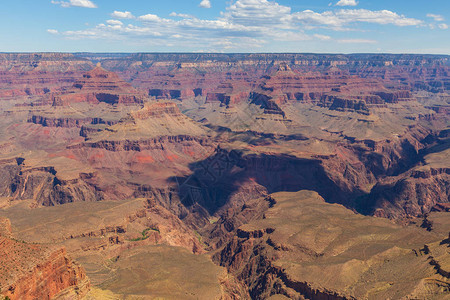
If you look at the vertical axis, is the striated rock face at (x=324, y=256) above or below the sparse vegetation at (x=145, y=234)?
above

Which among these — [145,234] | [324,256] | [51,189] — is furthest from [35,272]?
[51,189]

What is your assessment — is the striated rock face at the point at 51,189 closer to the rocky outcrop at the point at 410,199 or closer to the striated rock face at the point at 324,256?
the striated rock face at the point at 324,256

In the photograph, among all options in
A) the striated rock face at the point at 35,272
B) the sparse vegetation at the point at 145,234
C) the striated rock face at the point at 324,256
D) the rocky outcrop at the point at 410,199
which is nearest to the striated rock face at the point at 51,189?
the sparse vegetation at the point at 145,234

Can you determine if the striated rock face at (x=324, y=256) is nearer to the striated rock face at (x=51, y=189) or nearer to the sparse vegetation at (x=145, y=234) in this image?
the sparse vegetation at (x=145, y=234)

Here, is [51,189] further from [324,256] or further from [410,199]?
[410,199]

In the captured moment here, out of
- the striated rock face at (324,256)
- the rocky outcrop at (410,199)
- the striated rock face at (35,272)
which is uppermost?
the striated rock face at (35,272)

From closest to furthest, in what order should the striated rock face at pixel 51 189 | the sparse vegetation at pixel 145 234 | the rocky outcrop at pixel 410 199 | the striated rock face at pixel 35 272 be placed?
the striated rock face at pixel 35 272, the sparse vegetation at pixel 145 234, the striated rock face at pixel 51 189, the rocky outcrop at pixel 410 199

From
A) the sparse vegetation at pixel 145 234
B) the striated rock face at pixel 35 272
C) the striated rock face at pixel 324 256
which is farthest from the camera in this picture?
the sparse vegetation at pixel 145 234

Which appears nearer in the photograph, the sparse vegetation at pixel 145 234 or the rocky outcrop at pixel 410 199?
the sparse vegetation at pixel 145 234

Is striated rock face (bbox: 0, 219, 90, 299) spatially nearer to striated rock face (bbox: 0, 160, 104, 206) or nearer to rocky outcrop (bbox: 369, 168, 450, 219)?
striated rock face (bbox: 0, 160, 104, 206)

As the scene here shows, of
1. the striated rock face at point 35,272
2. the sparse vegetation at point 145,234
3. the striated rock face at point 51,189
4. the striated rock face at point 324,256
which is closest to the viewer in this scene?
the striated rock face at point 35,272
